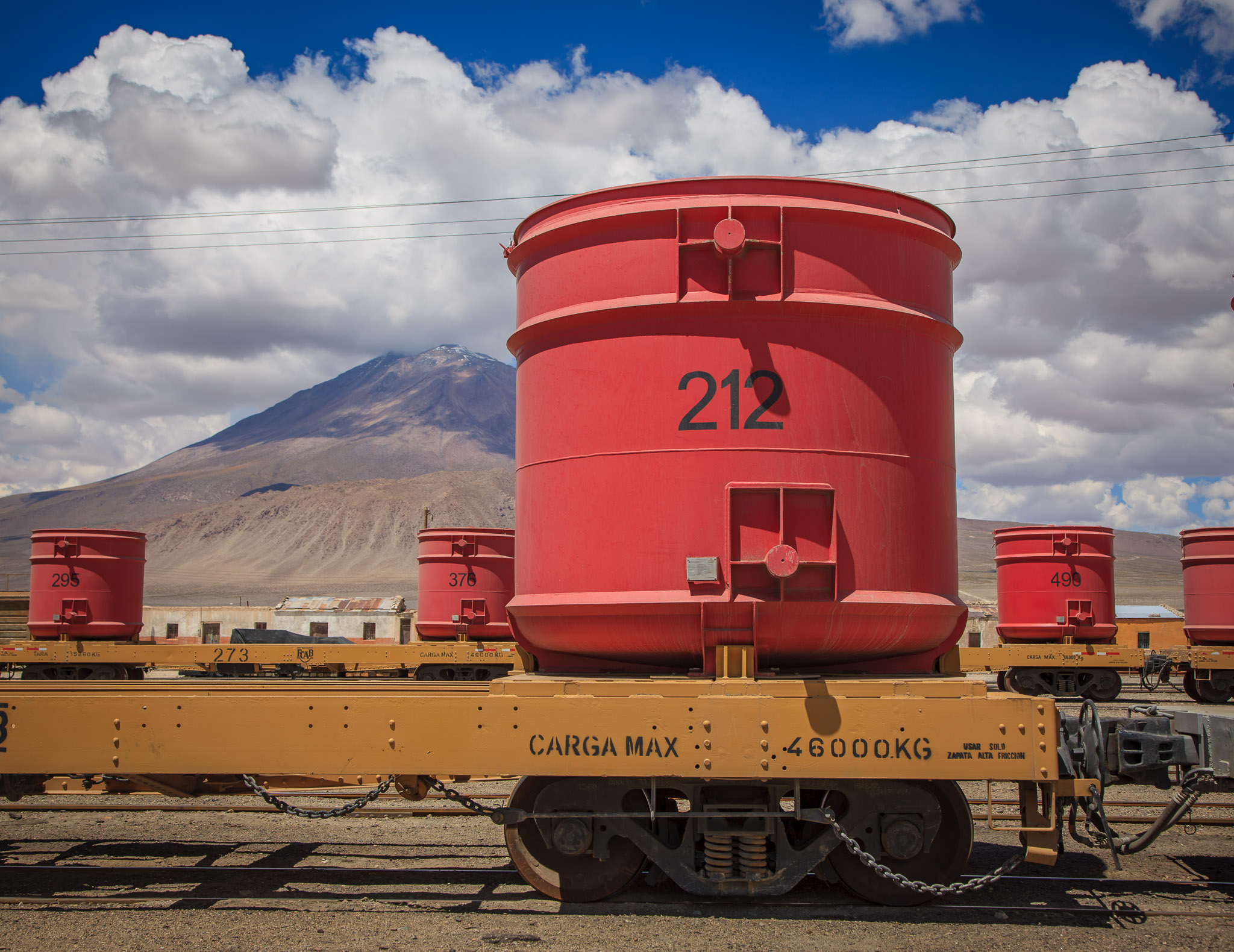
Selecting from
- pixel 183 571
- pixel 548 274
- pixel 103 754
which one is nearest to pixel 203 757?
pixel 103 754

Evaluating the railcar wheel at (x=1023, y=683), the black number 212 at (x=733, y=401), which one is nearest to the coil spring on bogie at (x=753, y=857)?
the black number 212 at (x=733, y=401)

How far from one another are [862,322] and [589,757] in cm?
334

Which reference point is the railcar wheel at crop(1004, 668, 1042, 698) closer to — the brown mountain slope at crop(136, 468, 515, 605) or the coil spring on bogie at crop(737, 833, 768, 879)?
the coil spring on bogie at crop(737, 833, 768, 879)

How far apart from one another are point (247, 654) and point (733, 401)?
16.5 metres

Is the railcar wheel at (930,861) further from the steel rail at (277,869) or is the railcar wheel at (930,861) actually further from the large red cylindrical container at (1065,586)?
the large red cylindrical container at (1065,586)

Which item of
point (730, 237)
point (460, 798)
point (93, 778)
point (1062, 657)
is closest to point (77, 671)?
point (93, 778)

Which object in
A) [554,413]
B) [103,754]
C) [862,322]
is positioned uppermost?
[862,322]

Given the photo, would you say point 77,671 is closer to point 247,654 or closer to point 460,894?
point 247,654

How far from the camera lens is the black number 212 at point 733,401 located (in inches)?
232

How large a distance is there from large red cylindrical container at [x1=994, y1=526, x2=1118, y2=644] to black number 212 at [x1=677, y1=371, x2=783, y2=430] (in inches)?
661

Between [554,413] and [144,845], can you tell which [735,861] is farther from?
[144,845]

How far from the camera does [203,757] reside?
235 inches

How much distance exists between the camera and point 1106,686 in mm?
20547

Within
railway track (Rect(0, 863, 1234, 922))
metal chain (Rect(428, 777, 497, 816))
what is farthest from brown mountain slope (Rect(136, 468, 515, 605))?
metal chain (Rect(428, 777, 497, 816))
